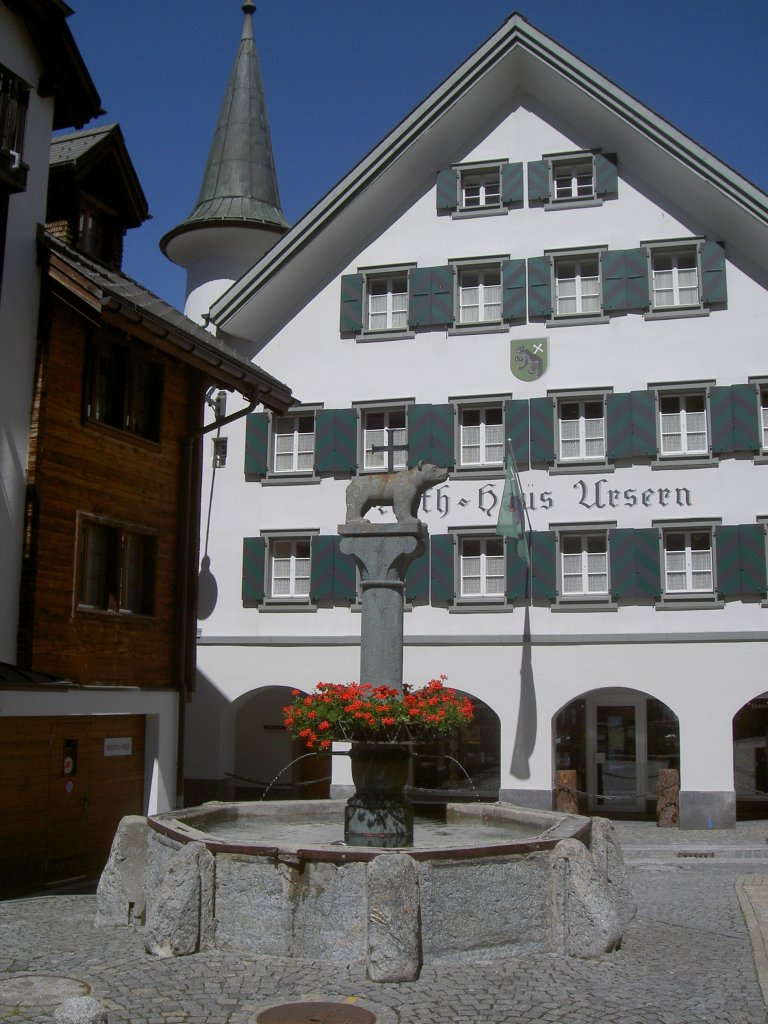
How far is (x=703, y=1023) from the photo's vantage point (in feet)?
27.7

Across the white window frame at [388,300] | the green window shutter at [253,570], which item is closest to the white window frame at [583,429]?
the white window frame at [388,300]

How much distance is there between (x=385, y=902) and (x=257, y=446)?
17792 millimetres

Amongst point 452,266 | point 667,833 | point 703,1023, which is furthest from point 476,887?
point 452,266

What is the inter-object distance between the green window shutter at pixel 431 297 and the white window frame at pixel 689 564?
6666 millimetres

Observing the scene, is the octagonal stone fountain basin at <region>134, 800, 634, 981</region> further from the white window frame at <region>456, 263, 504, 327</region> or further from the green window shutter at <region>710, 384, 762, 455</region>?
the white window frame at <region>456, 263, 504, 327</region>

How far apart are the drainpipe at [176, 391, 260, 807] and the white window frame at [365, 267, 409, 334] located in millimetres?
7799

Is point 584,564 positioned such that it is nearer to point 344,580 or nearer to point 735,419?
point 735,419

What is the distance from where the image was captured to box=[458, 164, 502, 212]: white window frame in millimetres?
26672

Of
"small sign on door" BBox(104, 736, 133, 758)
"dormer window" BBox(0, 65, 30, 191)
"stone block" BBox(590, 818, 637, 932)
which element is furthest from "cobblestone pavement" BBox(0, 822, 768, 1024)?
"dormer window" BBox(0, 65, 30, 191)

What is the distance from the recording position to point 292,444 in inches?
1054

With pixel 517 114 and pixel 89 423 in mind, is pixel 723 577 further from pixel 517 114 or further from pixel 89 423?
pixel 89 423

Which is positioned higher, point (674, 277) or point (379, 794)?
point (674, 277)

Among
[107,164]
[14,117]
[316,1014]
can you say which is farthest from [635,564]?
[316,1014]

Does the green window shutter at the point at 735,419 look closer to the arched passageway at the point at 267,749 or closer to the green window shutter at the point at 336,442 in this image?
the green window shutter at the point at 336,442
